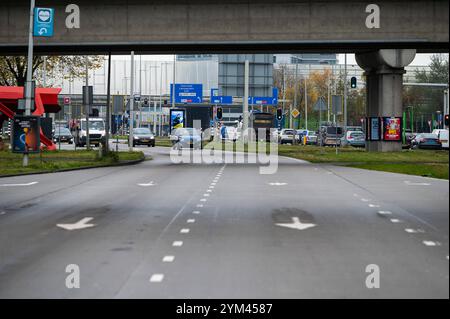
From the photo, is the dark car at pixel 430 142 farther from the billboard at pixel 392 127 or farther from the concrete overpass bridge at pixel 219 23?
the concrete overpass bridge at pixel 219 23

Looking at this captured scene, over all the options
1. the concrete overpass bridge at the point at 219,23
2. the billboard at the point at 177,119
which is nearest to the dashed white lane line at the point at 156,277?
the concrete overpass bridge at the point at 219,23

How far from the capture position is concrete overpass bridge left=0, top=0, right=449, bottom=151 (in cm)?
3606

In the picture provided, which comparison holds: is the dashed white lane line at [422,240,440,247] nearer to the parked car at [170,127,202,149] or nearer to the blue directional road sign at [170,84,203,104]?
the parked car at [170,127,202,149]

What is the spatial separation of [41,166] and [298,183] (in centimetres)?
1274

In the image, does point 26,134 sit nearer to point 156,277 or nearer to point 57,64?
point 156,277

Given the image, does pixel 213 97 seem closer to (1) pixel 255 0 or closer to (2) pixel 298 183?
(1) pixel 255 0

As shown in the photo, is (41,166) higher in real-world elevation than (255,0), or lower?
lower

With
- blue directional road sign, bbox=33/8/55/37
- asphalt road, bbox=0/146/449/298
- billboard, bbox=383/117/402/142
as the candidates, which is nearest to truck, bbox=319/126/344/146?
billboard, bbox=383/117/402/142

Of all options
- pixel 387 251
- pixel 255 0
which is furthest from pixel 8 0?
pixel 387 251

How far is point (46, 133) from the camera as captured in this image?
2286 inches

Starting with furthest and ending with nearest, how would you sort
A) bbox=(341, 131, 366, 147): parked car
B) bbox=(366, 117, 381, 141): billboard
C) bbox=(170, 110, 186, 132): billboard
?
bbox=(170, 110, 186, 132): billboard, bbox=(341, 131, 366, 147): parked car, bbox=(366, 117, 381, 141): billboard

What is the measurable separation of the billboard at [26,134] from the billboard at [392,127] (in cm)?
2447

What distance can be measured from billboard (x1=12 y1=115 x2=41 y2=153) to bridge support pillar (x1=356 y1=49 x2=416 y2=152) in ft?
76.3

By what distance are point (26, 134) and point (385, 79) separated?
2485 centimetres
